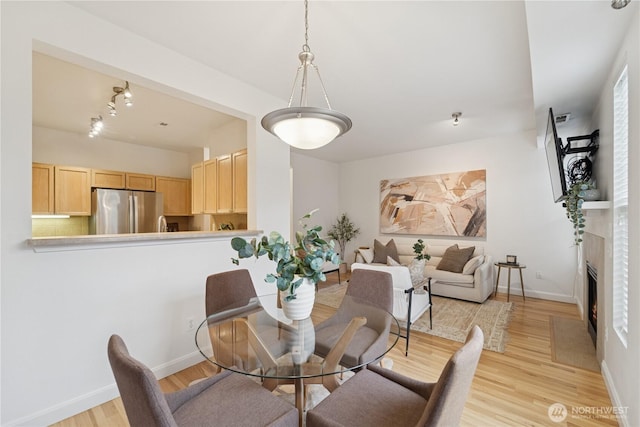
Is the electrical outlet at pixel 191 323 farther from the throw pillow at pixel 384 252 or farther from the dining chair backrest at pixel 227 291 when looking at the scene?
the throw pillow at pixel 384 252

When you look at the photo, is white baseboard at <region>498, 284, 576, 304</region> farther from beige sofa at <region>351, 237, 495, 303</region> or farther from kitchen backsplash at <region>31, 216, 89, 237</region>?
kitchen backsplash at <region>31, 216, 89, 237</region>

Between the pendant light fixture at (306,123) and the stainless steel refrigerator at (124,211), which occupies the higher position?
the pendant light fixture at (306,123)

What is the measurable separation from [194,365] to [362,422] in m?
1.91

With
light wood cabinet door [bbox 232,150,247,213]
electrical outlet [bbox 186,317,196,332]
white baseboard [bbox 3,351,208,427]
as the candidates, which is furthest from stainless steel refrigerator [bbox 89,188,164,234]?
white baseboard [bbox 3,351,208,427]

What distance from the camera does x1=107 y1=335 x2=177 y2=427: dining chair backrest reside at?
2.88 ft

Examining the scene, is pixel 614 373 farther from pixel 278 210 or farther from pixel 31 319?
pixel 31 319

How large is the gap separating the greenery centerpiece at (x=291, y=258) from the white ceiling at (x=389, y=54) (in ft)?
5.01

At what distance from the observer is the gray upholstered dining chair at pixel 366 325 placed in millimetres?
1570

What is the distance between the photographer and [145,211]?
4734 mm

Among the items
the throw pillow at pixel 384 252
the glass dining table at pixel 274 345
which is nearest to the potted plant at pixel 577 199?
the glass dining table at pixel 274 345

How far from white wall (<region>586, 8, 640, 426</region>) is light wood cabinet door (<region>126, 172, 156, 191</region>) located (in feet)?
19.6

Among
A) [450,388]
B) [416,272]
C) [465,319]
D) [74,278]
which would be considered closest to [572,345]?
[465,319]

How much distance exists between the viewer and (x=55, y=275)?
1.77 m

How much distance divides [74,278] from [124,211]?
10.3 feet
